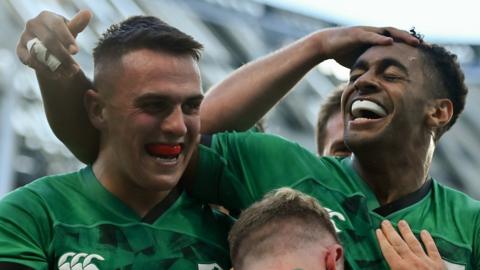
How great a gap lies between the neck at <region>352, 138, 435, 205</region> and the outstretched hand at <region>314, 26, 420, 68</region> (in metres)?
0.32

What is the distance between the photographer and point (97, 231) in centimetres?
252

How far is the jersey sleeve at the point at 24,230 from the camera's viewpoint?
2.34 metres

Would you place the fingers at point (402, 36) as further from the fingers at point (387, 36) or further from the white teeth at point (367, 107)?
the white teeth at point (367, 107)

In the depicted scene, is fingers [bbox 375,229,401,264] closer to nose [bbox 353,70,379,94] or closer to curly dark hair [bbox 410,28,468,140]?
nose [bbox 353,70,379,94]

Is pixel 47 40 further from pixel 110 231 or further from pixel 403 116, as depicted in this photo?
pixel 403 116

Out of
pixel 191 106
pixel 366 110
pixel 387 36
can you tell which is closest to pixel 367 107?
pixel 366 110

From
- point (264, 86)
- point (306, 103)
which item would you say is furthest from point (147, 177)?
point (306, 103)

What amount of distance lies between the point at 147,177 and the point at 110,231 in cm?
17

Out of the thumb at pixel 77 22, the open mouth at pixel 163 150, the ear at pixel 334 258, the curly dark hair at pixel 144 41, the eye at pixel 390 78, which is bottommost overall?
the ear at pixel 334 258

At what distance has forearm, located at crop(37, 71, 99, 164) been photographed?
2.60 meters

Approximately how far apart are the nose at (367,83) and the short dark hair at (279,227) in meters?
0.64

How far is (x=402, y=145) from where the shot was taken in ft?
9.54

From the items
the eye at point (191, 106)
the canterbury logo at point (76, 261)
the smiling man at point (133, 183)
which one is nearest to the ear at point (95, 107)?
the smiling man at point (133, 183)

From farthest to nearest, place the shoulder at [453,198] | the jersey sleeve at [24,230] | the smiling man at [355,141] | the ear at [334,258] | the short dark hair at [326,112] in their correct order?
the short dark hair at [326,112] → the shoulder at [453,198] → the smiling man at [355,141] → the jersey sleeve at [24,230] → the ear at [334,258]
